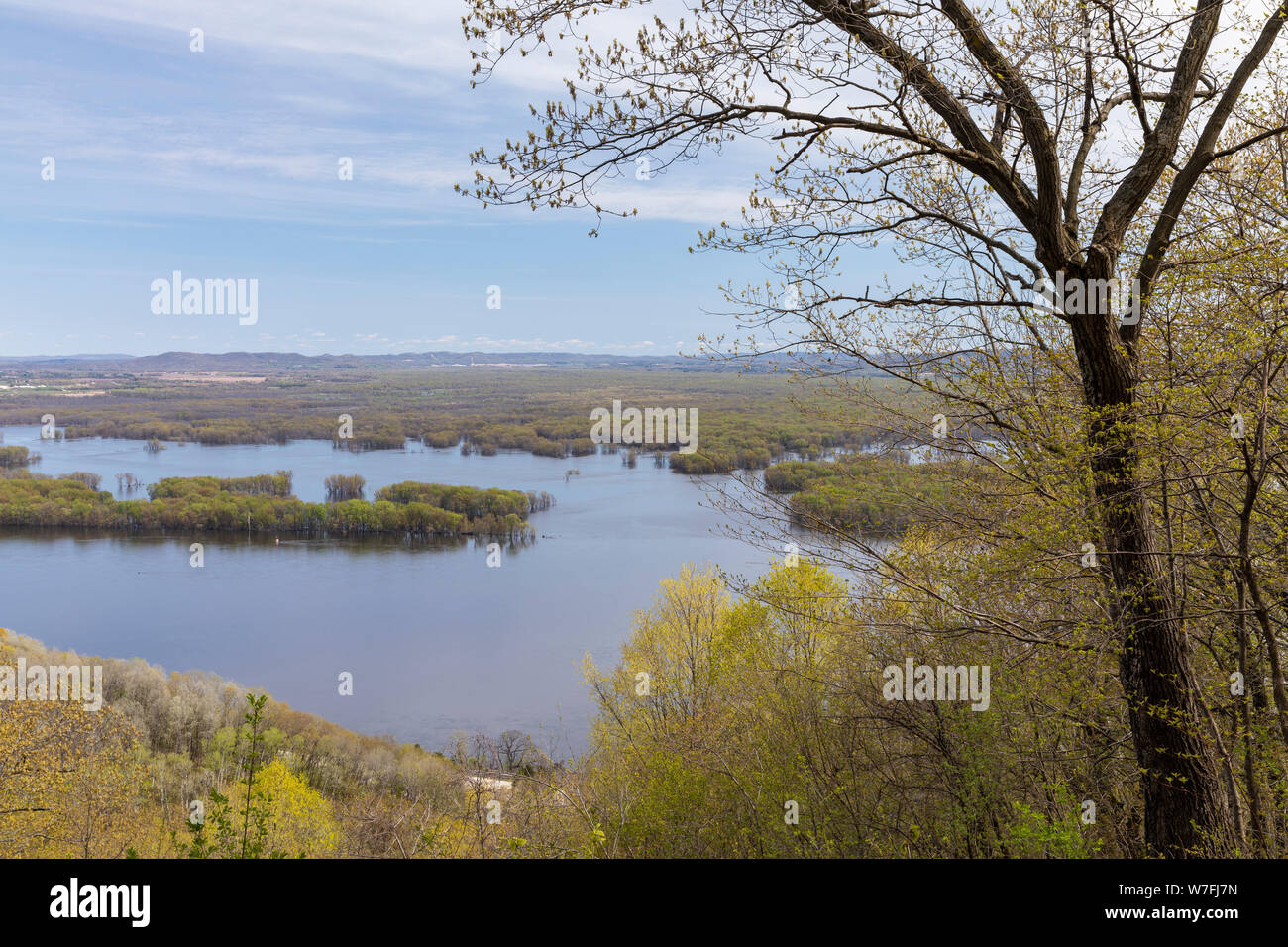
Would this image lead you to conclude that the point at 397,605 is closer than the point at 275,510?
Yes

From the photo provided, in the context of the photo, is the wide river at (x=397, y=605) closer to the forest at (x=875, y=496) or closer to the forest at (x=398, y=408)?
the forest at (x=398, y=408)

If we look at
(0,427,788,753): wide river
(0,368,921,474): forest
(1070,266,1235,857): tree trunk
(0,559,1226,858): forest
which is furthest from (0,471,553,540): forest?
(1070,266,1235,857): tree trunk

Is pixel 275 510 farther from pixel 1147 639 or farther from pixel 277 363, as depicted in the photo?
pixel 277 363

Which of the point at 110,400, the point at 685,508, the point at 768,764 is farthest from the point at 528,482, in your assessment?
the point at 110,400

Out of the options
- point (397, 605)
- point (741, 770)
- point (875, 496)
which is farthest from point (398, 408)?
point (875, 496)

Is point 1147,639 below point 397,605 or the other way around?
the other way around

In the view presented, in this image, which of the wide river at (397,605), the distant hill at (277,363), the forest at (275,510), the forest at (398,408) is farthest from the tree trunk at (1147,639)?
the distant hill at (277,363)

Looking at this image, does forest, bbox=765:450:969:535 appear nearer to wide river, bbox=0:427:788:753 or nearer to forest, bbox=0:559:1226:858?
forest, bbox=0:559:1226:858
